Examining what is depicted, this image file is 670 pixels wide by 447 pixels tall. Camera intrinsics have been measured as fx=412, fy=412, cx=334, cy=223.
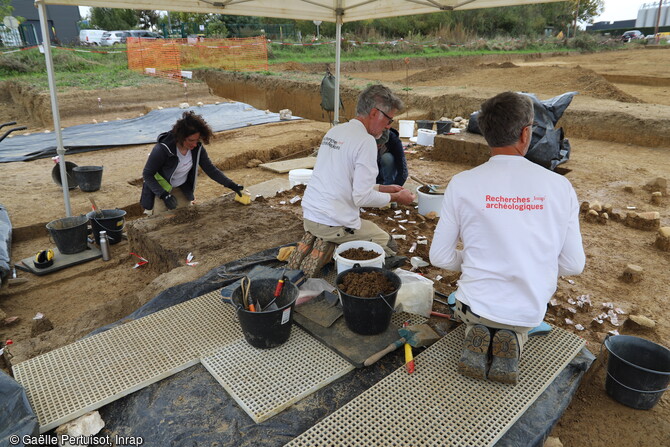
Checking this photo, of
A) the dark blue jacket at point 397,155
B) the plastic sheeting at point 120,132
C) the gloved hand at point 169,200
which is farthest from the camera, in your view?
the plastic sheeting at point 120,132

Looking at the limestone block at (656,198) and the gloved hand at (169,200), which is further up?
the gloved hand at (169,200)

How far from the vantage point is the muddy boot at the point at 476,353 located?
2316mm

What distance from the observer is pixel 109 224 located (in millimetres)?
5402

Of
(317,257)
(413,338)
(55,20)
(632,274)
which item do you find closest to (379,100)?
(317,257)

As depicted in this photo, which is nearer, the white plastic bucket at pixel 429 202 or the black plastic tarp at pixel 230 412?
the black plastic tarp at pixel 230 412

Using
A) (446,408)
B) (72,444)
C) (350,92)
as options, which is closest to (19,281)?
(72,444)

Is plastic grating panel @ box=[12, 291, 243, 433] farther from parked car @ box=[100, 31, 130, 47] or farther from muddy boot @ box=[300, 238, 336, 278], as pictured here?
parked car @ box=[100, 31, 130, 47]

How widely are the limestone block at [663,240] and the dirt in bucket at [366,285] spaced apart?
3.72 m

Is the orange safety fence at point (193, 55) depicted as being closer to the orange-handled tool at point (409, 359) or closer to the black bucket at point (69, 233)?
the black bucket at point (69, 233)

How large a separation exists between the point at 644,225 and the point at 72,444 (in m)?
6.03

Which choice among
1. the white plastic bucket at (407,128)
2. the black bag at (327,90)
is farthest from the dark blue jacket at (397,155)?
the white plastic bucket at (407,128)

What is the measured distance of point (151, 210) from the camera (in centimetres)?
526

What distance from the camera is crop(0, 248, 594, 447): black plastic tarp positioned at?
6.73 ft

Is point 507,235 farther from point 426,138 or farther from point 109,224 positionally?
point 426,138
